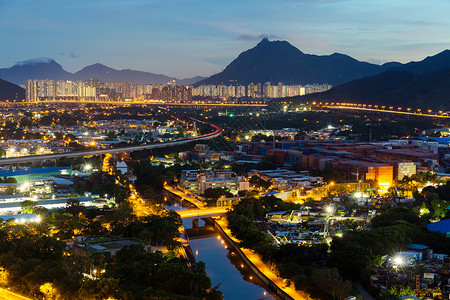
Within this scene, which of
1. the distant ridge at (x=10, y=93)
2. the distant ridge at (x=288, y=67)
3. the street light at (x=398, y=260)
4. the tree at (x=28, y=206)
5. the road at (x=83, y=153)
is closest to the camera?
the street light at (x=398, y=260)

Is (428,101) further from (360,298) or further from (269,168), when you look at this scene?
(360,298)

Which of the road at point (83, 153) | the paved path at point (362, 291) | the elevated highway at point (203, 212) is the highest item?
the road at point (83, 153)

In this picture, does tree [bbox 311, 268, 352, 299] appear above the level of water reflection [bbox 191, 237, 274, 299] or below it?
above

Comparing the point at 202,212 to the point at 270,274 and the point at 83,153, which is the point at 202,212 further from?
the point at 83,153

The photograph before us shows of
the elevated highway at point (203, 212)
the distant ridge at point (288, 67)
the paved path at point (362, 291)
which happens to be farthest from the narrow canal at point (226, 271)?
the distant ridge at point (288, 67)

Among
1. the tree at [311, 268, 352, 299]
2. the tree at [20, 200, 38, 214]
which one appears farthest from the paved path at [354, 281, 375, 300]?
the tree at [20, 200, 38, 214]

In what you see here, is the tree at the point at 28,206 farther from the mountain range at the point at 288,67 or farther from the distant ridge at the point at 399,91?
the mountain range at the point at 288,67

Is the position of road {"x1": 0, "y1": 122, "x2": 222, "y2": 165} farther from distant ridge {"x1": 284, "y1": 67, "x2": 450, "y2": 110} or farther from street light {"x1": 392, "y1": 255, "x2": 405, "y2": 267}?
distant ridge {"x1": 284, "y1": 67, "x2": 450, "y2": 110}

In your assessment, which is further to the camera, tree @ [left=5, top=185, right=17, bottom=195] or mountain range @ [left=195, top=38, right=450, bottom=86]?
mountain range @ [left=195, top=38, right=450, bottom=86]

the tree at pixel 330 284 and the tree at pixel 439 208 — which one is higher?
the tree at pixel 439 208
